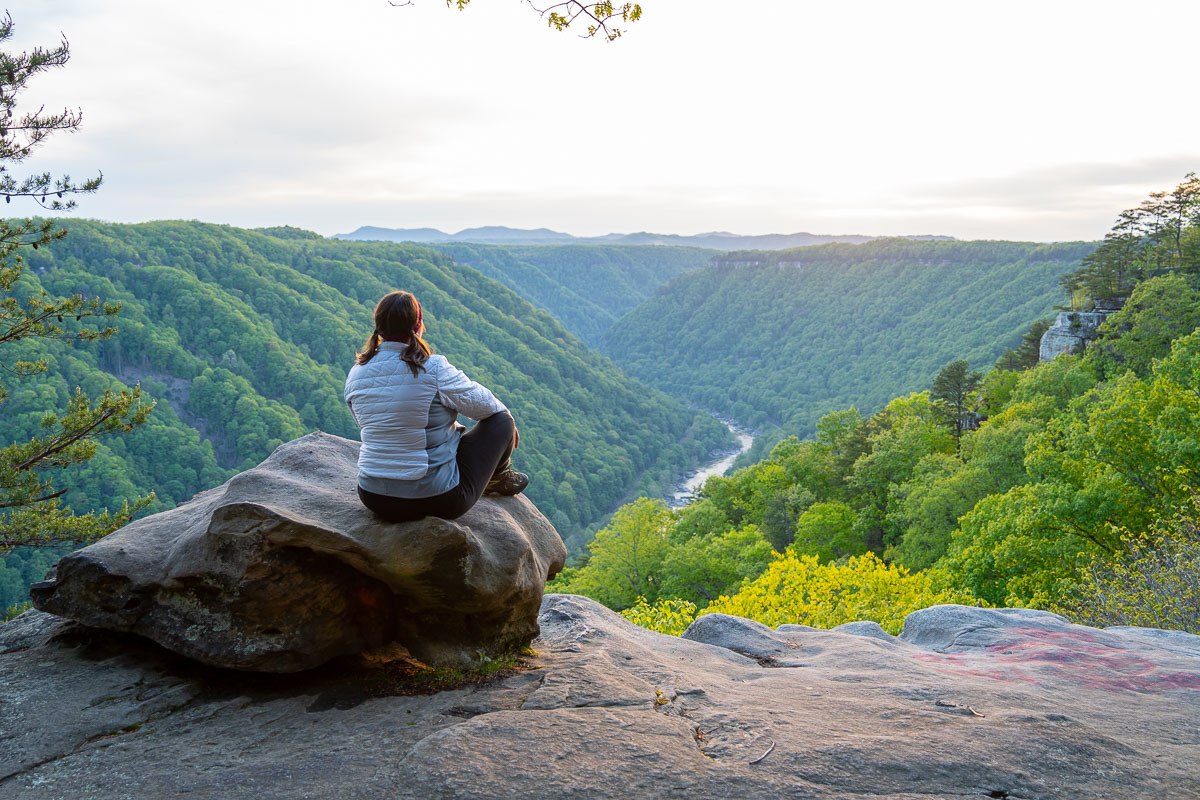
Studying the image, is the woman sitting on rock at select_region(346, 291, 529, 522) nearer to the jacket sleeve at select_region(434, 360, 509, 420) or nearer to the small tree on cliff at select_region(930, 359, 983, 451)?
the jacket sleeve at select_region(434, 360, 509, 420)

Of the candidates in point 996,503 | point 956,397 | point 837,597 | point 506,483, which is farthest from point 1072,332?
point 506,483

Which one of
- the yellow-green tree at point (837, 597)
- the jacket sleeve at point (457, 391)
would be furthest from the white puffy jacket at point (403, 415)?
the yellow-green tree at point (837, 597)

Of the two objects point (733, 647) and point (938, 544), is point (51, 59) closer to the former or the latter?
point (733, 647)

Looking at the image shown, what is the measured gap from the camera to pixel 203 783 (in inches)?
207

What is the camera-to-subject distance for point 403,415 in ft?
21.4

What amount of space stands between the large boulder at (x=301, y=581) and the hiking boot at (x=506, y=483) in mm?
412

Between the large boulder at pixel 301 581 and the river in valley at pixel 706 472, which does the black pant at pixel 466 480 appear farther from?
the river in valley at pixel 706 472

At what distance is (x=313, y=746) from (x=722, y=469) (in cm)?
13825

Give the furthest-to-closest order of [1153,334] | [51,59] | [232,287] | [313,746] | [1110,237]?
[232,287] < [1110,237] < [1153,334] < [51,59] < [313,746]

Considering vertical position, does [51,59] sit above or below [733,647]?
above

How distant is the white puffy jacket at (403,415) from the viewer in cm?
654

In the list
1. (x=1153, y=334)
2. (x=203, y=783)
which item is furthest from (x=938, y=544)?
(x=203, y=783)

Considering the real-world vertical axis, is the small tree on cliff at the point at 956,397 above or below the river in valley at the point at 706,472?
above

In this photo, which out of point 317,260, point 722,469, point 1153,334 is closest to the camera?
point 1153,334
